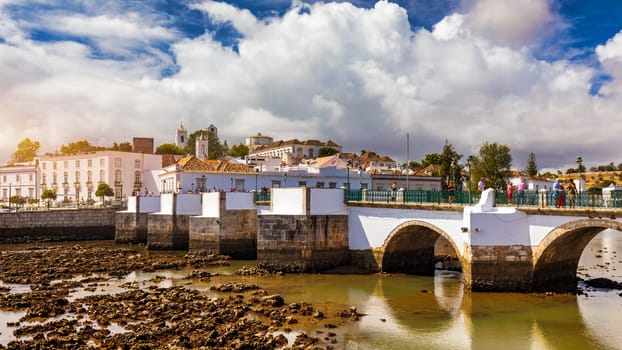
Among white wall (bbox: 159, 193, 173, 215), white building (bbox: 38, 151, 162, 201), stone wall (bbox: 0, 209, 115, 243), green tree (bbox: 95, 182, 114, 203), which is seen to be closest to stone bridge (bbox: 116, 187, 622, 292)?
Result: white wall (bbox: 159, 193, 173, 215)

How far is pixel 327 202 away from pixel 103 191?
37732 millimetres

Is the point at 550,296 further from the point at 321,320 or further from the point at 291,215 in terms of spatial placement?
the point at 291,215

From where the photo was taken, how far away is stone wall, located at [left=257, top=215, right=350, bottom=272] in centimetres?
2323

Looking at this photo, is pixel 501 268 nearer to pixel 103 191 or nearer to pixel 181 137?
pixel 103 191

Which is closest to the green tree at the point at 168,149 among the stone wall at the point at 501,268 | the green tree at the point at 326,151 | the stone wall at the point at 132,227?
the green tree at the point at 326,151

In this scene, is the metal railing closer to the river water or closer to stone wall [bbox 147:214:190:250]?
the river water

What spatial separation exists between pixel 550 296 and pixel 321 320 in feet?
27.0

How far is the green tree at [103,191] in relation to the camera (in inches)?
2128

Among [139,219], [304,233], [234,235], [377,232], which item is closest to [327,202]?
[304,233]

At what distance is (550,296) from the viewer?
17.7 metres

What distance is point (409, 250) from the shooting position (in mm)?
23844

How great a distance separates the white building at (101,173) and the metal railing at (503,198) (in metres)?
39.6

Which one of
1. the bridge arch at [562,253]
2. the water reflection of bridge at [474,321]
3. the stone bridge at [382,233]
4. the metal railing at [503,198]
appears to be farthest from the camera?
the stone bridge at [382,233]

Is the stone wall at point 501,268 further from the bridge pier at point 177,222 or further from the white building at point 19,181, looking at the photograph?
the white building at point 19,181
